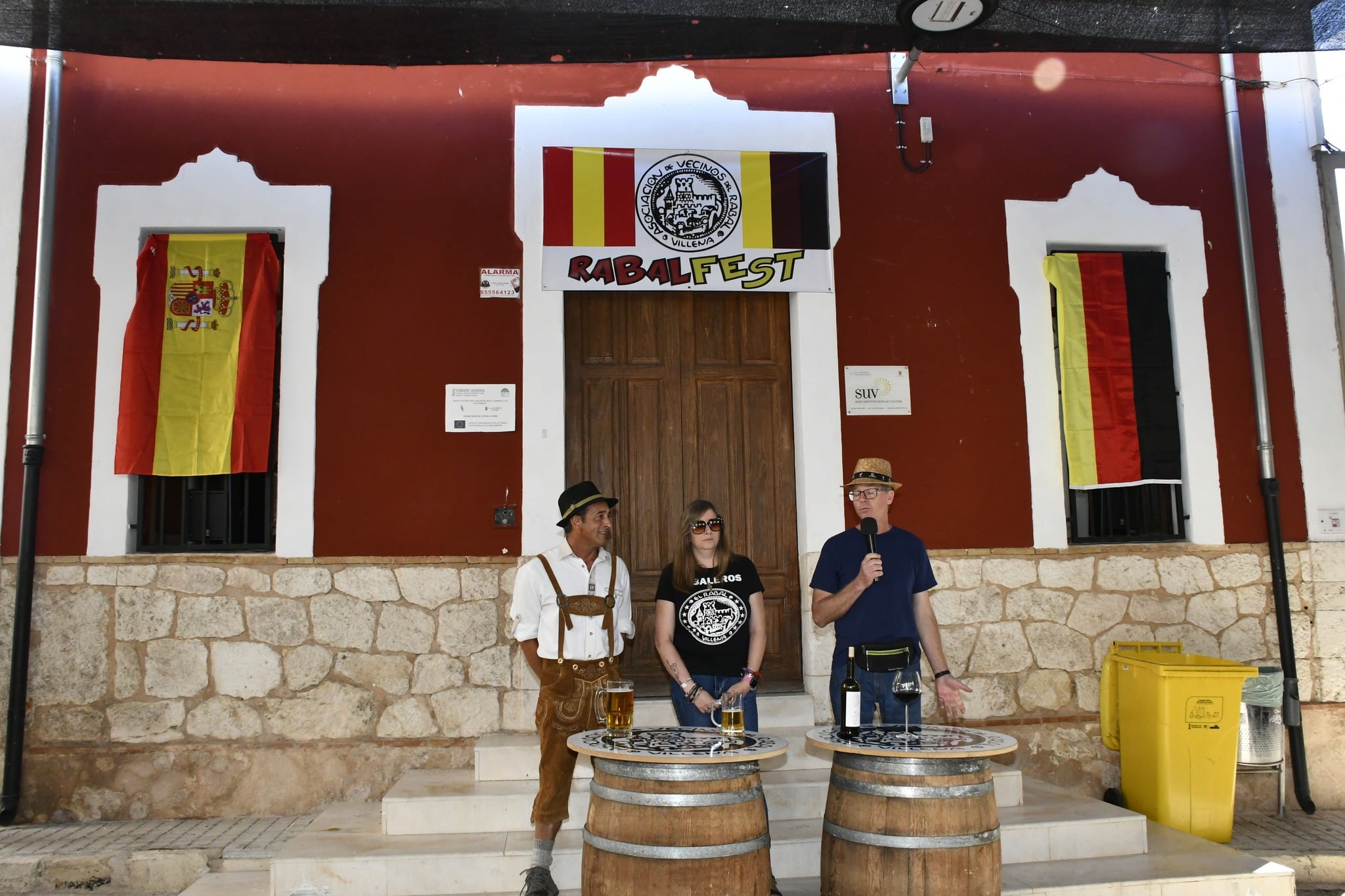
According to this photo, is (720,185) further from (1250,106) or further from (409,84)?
(1250,106)

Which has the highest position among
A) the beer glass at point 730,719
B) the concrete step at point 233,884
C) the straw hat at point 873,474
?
the straw hat at point 873,474

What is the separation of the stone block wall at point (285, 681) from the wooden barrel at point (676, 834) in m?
2.55

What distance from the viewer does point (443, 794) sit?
5.34 m

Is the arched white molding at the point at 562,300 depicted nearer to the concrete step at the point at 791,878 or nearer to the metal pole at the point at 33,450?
the concrete step at the point at 791,878

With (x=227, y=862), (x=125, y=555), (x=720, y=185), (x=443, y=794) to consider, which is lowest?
(x=227, y=862)

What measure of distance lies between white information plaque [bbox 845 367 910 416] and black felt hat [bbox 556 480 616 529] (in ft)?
7.49

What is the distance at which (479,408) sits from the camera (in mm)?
6512

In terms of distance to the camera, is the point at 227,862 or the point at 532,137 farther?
the point at 532,137

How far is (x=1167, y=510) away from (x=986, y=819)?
3919 mm

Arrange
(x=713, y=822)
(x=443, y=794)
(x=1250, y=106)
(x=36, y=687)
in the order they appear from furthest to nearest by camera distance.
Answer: (x=1250, y=106) < (x=36, y=687) < (x=443, y=794) < (x=713, y=822)

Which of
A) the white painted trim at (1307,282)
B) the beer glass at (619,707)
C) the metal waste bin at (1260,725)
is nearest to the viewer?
the beer glass at (619,707)

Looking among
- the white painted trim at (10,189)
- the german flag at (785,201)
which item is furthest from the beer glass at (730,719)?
the white painted trim at (10,189)

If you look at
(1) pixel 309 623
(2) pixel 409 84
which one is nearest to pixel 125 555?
(1) pixel 309 623

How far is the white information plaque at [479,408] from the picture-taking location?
6496 mm
